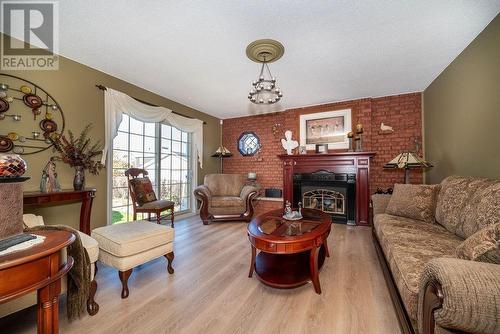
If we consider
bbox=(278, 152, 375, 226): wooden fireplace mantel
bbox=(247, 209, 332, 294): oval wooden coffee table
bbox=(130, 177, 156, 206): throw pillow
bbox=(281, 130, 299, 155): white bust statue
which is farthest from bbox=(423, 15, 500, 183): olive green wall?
bbox=(130, 177, 156, 206): throw pillow

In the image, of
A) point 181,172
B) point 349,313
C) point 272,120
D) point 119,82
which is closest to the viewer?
point 349,313

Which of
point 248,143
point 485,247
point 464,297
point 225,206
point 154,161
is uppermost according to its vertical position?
point 248,143

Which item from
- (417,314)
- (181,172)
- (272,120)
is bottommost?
(417,314)

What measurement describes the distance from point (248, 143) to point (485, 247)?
4.64 meters

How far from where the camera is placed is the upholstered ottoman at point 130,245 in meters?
1.68

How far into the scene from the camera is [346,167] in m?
3.90

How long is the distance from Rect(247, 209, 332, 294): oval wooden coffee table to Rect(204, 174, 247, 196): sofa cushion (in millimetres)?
2065

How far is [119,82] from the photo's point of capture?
125 inches

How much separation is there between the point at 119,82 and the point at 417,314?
164 inches

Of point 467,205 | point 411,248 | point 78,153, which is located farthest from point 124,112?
point 467,205

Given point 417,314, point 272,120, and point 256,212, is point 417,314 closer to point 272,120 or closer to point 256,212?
point 256,212

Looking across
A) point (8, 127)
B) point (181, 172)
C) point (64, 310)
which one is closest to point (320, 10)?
point (64, 310)

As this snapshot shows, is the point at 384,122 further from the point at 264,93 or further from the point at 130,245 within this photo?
the point at 130,245

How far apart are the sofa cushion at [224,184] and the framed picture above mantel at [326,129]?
1675 millimetres
